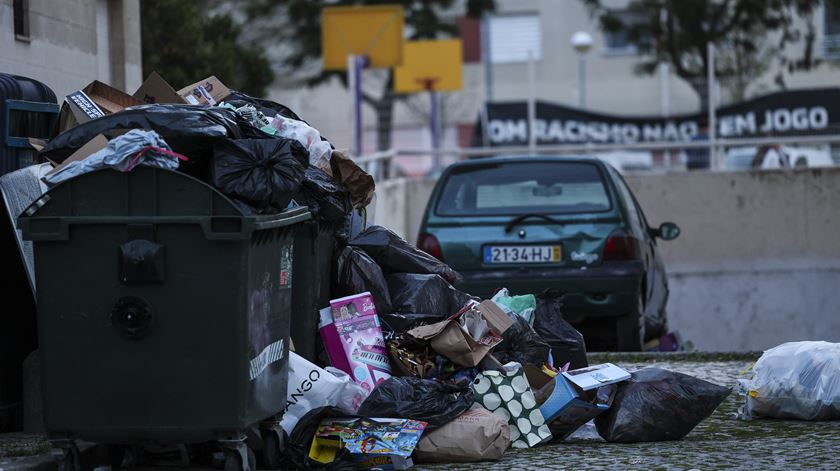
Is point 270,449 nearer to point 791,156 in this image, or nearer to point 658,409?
point 658,409

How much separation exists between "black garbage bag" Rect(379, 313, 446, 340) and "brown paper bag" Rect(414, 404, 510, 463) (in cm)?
90

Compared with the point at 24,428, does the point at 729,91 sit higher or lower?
higher

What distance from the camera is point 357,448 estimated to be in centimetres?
605

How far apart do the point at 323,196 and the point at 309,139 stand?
509mm

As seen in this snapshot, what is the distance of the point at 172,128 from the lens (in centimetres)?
593

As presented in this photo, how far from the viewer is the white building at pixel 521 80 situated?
46.2m

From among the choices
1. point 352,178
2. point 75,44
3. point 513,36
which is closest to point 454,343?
point 352,178

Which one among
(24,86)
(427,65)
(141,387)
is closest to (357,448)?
(141,387)

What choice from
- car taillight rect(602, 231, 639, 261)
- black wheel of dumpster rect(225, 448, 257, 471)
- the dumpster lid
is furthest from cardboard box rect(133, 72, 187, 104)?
car taillight rect(602, 231, 639, 261)

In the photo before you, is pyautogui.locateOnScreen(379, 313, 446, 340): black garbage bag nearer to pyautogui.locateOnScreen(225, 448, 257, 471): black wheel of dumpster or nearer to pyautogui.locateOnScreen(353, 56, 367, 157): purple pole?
pyautogui.locateOnScreen(225, 448, 257, 471): black wheel of dumpster

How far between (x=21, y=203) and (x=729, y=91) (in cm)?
3425

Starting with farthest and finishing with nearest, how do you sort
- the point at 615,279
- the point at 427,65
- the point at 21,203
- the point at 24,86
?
the point at 427,65, the point at 615,279, the point at 24,86, the point at 21,203

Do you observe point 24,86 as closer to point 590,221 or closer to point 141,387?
point 141,387

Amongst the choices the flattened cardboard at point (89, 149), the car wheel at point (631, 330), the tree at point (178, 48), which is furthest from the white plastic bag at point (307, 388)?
the tree at point (178, 48)
